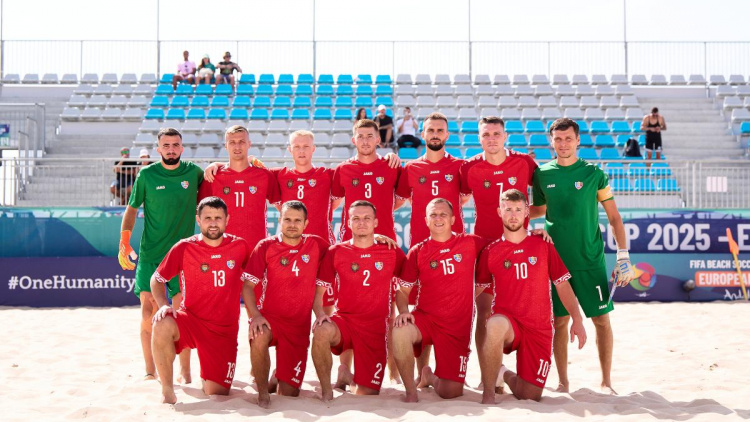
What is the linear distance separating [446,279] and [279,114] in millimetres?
13552

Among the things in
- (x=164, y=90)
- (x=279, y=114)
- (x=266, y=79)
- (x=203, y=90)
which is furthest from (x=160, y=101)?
(x=266, y=79)

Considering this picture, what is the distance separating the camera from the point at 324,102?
736 inches

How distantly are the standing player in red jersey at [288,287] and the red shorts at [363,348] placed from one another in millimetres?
259

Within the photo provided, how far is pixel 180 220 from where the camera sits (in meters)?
5.75

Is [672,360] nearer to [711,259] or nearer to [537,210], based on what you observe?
[537,210]

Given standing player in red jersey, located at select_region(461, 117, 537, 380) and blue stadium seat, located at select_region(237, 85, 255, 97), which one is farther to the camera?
blue stadium seat, located at select_region(237, 85, 255, 97)

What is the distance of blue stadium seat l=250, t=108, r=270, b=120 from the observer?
17625mm

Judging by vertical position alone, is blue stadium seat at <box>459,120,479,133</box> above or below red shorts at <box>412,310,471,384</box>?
above

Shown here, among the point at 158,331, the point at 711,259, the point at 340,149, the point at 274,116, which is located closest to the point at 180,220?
the point at 158,331

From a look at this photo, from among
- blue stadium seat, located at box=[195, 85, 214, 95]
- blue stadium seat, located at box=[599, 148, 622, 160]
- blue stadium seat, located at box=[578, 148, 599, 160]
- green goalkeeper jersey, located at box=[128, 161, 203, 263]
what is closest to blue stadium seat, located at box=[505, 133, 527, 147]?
blue stadium seat, located at box=[578, 148, 599, 160]

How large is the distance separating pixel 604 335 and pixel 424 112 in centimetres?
1326

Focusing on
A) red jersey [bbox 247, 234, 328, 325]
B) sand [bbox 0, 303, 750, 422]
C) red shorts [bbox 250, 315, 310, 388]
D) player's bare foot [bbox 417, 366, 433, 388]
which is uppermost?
red jersey [bbox 247, 234, 328, 325]

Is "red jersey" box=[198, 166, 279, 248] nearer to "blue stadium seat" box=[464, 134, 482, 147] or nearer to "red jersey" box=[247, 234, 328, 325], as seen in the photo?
"red jersey" box=[247, 234, 328, 325]

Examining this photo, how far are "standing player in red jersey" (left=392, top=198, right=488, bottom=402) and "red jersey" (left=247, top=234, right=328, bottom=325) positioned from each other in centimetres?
67
